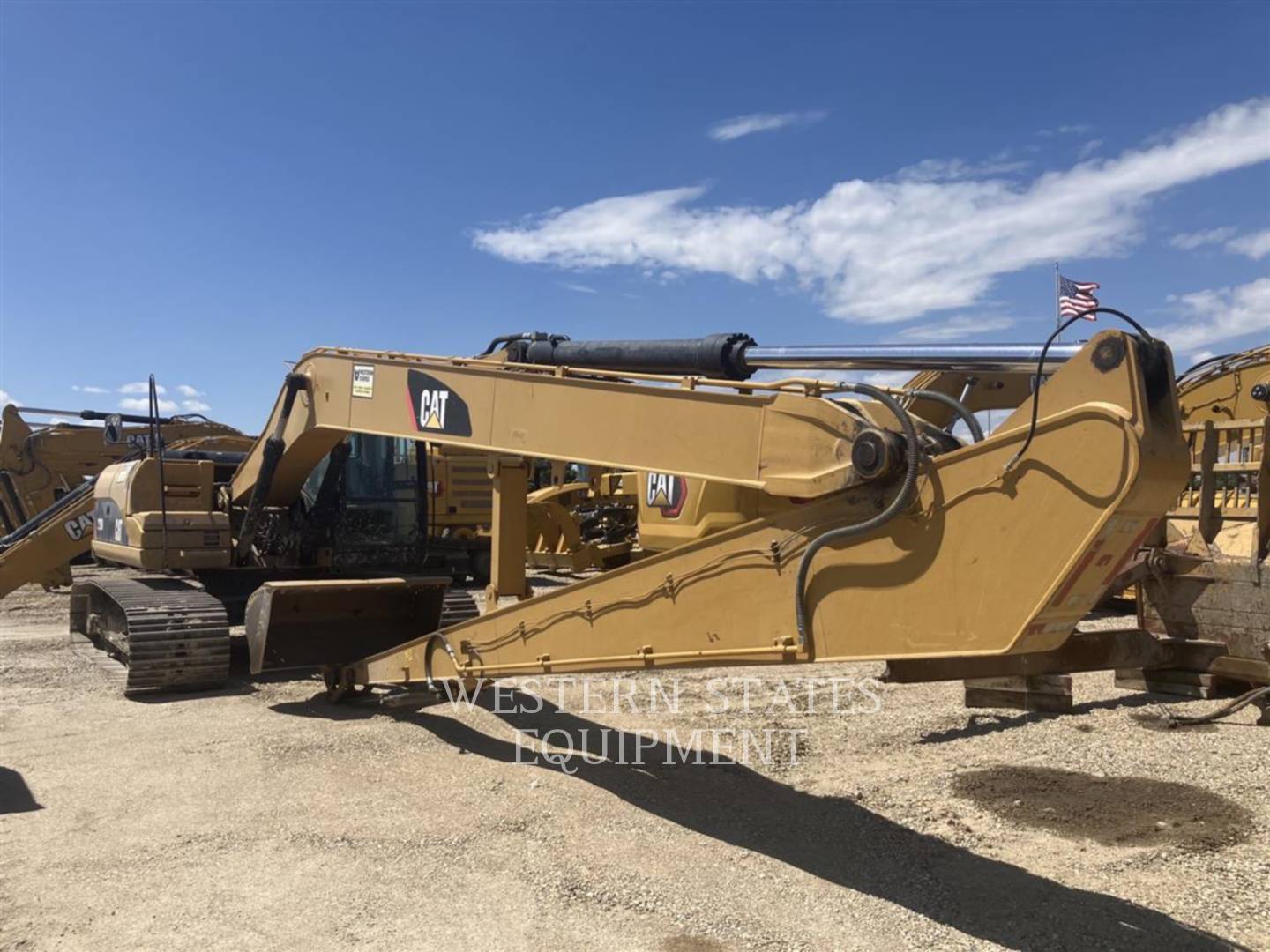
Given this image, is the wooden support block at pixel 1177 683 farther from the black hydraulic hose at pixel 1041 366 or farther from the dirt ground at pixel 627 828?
the black hydraulic hose at pixel 1041 366

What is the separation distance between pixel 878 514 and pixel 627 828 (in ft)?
7.78

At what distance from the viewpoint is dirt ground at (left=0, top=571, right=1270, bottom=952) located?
3982mm

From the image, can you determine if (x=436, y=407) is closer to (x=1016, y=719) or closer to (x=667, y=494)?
(x=667, y=494)

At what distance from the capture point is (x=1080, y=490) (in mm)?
3295

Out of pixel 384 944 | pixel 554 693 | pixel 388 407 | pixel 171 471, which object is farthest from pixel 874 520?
pixel 171 471

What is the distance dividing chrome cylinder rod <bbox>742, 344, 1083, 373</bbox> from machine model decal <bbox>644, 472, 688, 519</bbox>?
0.73 m

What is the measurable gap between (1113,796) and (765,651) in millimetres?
2769

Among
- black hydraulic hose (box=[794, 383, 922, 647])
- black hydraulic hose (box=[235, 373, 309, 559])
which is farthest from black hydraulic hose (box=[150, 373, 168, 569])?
black hydraulic hose (box=[794, 383, 922, 647])

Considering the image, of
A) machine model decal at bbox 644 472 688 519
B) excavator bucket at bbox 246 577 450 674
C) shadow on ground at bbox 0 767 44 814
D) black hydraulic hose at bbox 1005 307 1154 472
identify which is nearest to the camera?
black hydraulic hose at bbox 1005 307 1154 472

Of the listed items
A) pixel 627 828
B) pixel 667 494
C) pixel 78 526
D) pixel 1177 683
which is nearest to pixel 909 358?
pixel 667 494

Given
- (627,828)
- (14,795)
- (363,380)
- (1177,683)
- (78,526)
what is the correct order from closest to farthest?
(627,828)
(14,795)
(363,380)
(1177,683)
(78,526)

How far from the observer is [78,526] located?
1247 centimetres

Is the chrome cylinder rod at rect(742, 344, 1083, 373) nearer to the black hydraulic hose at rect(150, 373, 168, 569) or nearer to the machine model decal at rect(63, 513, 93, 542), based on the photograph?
the black hydraulic hose at rect(150, 373, 168, 569)

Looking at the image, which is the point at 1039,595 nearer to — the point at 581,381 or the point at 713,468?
the point at 713,468
